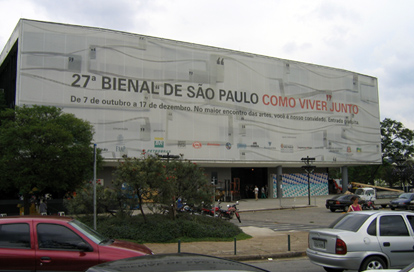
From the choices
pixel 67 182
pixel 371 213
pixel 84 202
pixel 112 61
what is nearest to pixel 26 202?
pixel 67 182

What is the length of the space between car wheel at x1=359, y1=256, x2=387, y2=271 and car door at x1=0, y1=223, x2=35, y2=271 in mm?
6564

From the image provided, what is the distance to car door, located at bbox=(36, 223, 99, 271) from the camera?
6.22m

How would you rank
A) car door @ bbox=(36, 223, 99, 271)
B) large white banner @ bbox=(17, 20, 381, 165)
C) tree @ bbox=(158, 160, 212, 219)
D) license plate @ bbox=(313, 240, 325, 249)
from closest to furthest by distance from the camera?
car door @ bbox=(36, 223, 99, 271) < license plate @ bbox=(313, 240, 325, 249) < tree @ bbox=(158, 160, 212, 219) < large white banner @ bbox=(17, 20, 381, 165)

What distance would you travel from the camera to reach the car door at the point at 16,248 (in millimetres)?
6066

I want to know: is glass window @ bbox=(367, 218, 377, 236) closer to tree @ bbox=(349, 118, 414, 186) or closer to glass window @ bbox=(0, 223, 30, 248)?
glass window @ bbox=(0, 223, 30, 248)

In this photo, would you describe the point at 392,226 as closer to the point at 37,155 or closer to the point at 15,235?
the point at 15,235

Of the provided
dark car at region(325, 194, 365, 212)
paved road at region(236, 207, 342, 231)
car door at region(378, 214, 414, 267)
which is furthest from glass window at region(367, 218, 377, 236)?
dark car at region(325, 194, 365, 212)

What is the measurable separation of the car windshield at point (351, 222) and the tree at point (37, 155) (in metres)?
17.3

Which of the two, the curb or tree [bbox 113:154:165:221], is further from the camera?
tree [bbox 113:154:165:221]

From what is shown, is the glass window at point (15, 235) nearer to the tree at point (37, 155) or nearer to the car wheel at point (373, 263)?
the car wheel at point (373, 263)

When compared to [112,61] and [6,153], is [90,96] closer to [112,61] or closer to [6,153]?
[112,61]

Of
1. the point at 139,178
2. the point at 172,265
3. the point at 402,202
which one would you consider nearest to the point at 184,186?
the point at 139,178

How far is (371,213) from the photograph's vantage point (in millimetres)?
9000

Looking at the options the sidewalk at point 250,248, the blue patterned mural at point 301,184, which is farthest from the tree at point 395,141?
the sidewalk at point 250,248
